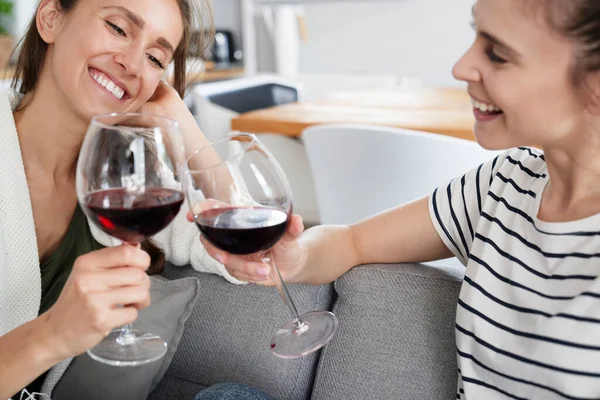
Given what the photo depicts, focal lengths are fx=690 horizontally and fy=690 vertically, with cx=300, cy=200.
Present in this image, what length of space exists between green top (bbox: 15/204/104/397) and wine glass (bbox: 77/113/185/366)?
583 mm

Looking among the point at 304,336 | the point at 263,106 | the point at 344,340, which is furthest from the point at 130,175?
the point at 263,106

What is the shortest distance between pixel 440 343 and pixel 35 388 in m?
0.82

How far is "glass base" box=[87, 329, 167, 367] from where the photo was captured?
97 cm

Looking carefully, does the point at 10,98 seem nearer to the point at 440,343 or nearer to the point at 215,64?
the point at 440,343

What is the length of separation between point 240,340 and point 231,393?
266 mm

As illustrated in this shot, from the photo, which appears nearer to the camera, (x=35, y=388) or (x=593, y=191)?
(x=593, y=191)

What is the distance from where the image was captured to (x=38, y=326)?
939 millimetres

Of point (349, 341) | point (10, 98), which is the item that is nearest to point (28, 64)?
point (10, 98)

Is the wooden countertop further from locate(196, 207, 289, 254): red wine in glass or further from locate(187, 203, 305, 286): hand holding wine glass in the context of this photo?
locate(196, 207, 289, 254): red wine in glass

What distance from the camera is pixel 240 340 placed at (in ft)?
4.78

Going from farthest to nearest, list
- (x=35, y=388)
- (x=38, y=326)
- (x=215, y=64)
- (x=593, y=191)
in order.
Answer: (x=215, y=64) < (x=35, y=388) < (x=593, y=191) < (x=38, y=326)

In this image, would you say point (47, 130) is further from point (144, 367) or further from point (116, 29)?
point (144, 367)

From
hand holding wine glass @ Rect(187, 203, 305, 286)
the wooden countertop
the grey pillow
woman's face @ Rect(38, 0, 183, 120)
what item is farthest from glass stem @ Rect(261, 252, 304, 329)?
the wooden countertop

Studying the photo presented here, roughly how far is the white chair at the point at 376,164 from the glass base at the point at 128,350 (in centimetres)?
119
